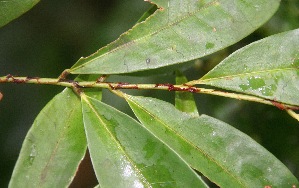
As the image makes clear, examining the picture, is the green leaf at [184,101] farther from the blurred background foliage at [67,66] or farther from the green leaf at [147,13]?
the blurred background foliage at [67,66]

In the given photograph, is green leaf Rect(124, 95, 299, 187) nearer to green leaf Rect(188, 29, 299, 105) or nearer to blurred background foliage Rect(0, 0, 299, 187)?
green leaf Rect(188, 29, 299, 105)

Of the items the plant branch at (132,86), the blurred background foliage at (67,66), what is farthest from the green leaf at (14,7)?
the blurred background foliage at (67,66)

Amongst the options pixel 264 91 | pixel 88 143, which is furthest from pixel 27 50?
pixel 264 91

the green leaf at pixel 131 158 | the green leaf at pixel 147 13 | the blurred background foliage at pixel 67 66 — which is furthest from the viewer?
the blurred background foliage at pixel 67 66

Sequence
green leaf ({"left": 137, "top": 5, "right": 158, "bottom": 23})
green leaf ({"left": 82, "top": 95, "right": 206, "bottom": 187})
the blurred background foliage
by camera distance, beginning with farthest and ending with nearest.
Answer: the blurred background foliage, green leaf ({"left": 137, "top": 5, "right": 158, "bottom": 23}), green leaf ({"left": 82, "top": 95, "right": 206, "bottom": 187})

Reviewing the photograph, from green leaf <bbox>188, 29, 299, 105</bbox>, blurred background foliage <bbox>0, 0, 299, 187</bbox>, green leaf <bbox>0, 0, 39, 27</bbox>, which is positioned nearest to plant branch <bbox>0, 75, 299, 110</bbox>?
green leaf <bbox>188, 29, 299, 105</bbox>

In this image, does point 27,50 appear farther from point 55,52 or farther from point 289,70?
point 289,70

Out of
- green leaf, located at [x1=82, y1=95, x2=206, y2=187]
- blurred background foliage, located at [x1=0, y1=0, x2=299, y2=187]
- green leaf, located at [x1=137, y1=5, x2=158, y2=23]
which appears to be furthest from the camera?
blurred background foliage, located at [x1=0, y1=0, x2=299, y2=187]
